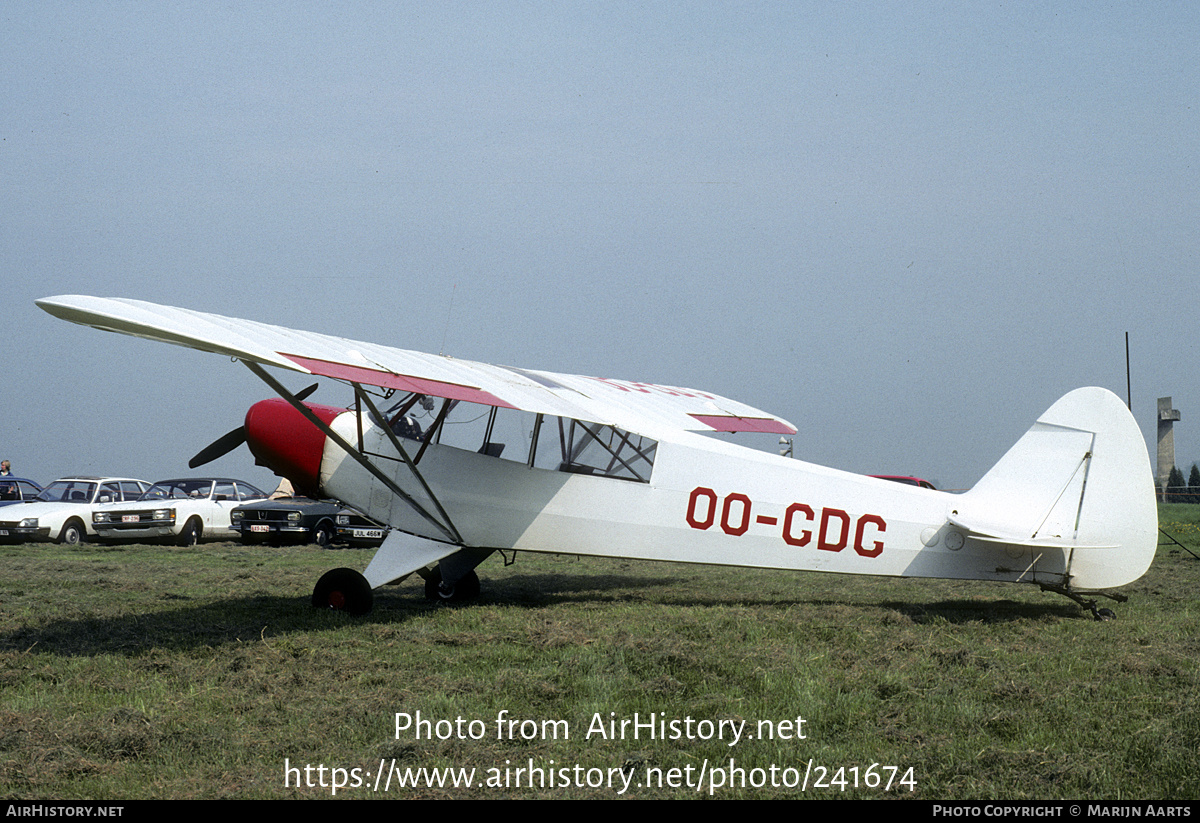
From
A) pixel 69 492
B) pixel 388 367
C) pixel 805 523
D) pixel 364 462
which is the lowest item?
pixel 69 492

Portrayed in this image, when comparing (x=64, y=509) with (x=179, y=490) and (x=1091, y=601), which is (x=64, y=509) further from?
(x=1091, y=601)

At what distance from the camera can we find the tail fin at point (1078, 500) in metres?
7.76

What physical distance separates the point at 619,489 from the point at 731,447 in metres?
1.12

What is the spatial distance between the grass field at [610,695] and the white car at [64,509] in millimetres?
9664

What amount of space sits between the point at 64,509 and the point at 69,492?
4.05ft

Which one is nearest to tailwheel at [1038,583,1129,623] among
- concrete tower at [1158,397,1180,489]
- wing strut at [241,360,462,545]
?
wing strut at [241,360,462,545]

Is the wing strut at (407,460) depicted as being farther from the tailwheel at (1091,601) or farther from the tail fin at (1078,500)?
the tailwheel at (1091,601)

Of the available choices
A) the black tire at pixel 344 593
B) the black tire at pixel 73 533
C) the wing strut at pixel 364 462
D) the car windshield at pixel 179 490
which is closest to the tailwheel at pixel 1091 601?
the wing strut at pixel 364 462

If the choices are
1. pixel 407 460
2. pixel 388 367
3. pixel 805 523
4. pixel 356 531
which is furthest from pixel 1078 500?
pixel 356 531

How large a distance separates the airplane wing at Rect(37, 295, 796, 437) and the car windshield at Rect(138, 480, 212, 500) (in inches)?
451

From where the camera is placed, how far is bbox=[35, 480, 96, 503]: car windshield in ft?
61.4

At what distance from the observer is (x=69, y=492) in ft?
62.3

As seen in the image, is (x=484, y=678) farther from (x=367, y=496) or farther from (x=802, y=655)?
(x=367, y=496)

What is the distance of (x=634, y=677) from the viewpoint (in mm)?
5645
